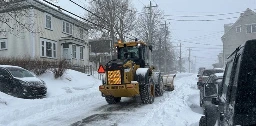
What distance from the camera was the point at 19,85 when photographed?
13891 millimetres

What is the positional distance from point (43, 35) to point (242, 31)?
126 ft

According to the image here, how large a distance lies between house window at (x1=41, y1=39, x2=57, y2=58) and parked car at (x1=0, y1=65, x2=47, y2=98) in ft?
45.4

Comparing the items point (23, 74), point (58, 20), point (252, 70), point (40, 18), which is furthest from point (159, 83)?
point (58, 20)

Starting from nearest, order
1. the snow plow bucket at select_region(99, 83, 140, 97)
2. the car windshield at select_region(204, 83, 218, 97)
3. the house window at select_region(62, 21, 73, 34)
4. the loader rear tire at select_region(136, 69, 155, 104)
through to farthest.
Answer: the car windshield at select_region(204, 83, 218, 97) < the snow plow bucket at select_region(99, 83, 140, 97) < the loader rear tire at select_region(136, 69, 155, 104) < the house window at select_region(62, 21, 73, 34)

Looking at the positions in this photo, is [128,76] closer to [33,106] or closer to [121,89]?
[121,89]

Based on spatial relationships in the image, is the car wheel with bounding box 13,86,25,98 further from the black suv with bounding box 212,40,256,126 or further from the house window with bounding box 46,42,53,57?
the house window with bounding box 46,42,53,57

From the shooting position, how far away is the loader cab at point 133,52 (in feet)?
45.6

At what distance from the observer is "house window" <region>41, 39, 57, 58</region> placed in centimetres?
2814

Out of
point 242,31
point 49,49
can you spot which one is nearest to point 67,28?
point 49,49

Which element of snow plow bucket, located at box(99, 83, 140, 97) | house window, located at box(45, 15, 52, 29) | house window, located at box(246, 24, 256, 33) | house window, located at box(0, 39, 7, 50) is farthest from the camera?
house window, located at box(246, 24, 256, 33)

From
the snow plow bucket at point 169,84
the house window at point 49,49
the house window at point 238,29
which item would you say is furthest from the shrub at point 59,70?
the house window at point 238,29

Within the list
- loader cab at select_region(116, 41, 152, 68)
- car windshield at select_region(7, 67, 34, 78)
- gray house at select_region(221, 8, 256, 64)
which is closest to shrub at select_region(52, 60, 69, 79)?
car windshield at select_region(7, 67, 34, 78)

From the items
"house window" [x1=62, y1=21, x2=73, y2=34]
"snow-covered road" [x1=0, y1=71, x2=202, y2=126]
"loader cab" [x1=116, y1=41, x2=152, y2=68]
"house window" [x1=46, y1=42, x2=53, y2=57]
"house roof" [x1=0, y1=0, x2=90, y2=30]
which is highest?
"house roof" [x1=0, y1=0, x2=90, y2=30]

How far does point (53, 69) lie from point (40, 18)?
380 inches
